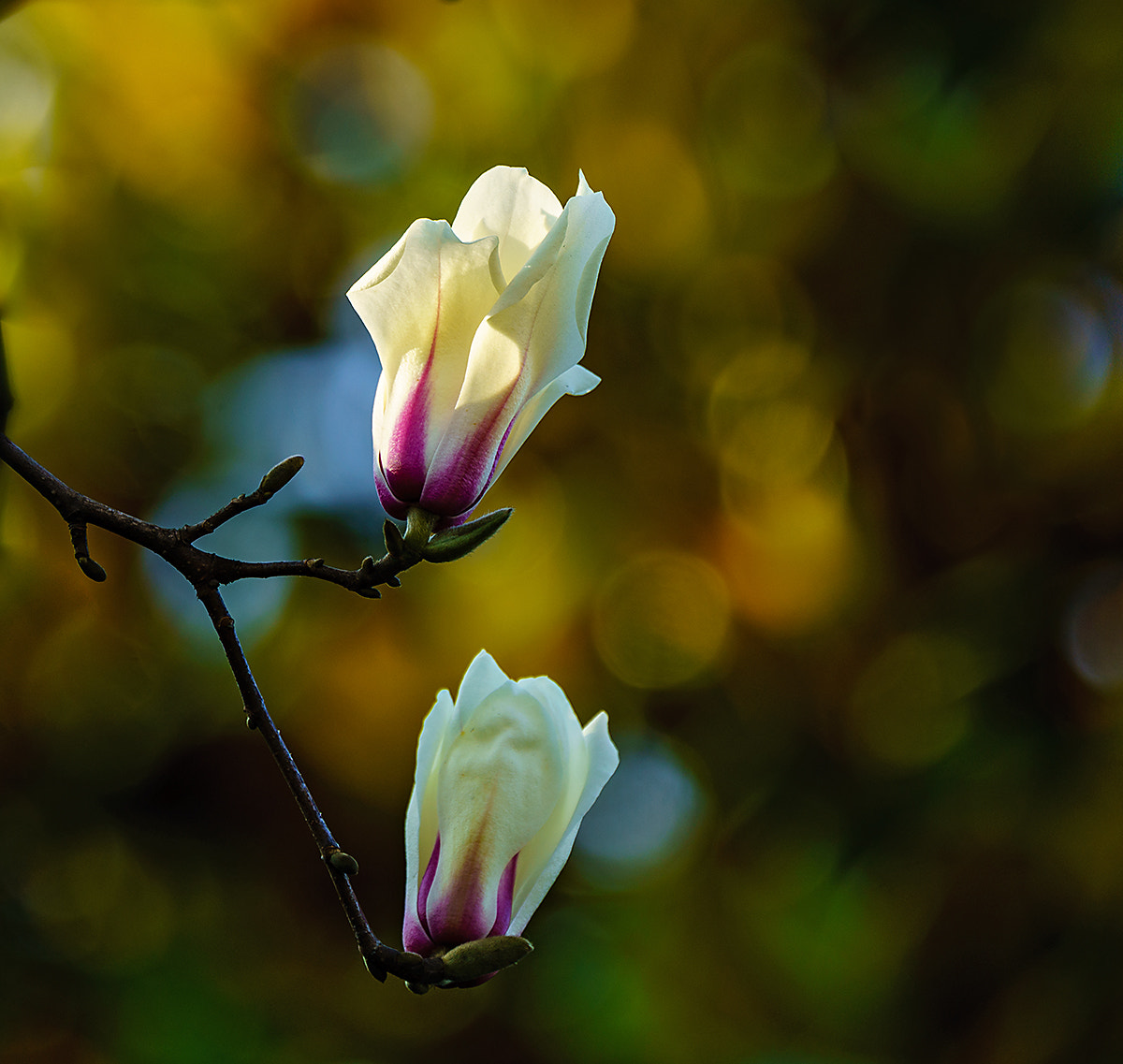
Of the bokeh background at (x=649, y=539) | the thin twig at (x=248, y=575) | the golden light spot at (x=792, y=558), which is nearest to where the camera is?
the thin twig at (x=248, y=575)

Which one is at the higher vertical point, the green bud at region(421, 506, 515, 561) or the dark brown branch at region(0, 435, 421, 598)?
the dark brown branch at region(0, 435, 421, 598)

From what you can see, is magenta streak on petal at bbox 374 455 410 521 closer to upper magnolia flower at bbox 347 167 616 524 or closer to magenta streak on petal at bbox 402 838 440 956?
upper magnolia flower at bbox 347 167 616 524

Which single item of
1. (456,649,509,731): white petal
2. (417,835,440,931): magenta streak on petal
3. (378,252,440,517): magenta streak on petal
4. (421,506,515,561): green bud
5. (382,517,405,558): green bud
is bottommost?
(417,835,440,931): magenta streak on petal

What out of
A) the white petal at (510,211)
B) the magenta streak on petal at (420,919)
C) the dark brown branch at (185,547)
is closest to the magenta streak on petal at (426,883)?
the magenta streak on petal at (420,919)

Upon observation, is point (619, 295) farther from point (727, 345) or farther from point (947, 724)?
point (947, 724)

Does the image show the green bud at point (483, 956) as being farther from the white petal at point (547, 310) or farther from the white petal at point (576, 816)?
the white petal at point (547, 310)

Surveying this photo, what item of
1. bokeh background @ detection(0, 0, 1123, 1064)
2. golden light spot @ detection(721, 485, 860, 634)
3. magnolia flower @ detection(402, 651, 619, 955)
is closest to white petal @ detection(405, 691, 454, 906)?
magnolia flower @ detection(402, 651, 619, 955)

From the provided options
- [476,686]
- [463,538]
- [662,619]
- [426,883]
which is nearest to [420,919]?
[426,883]
